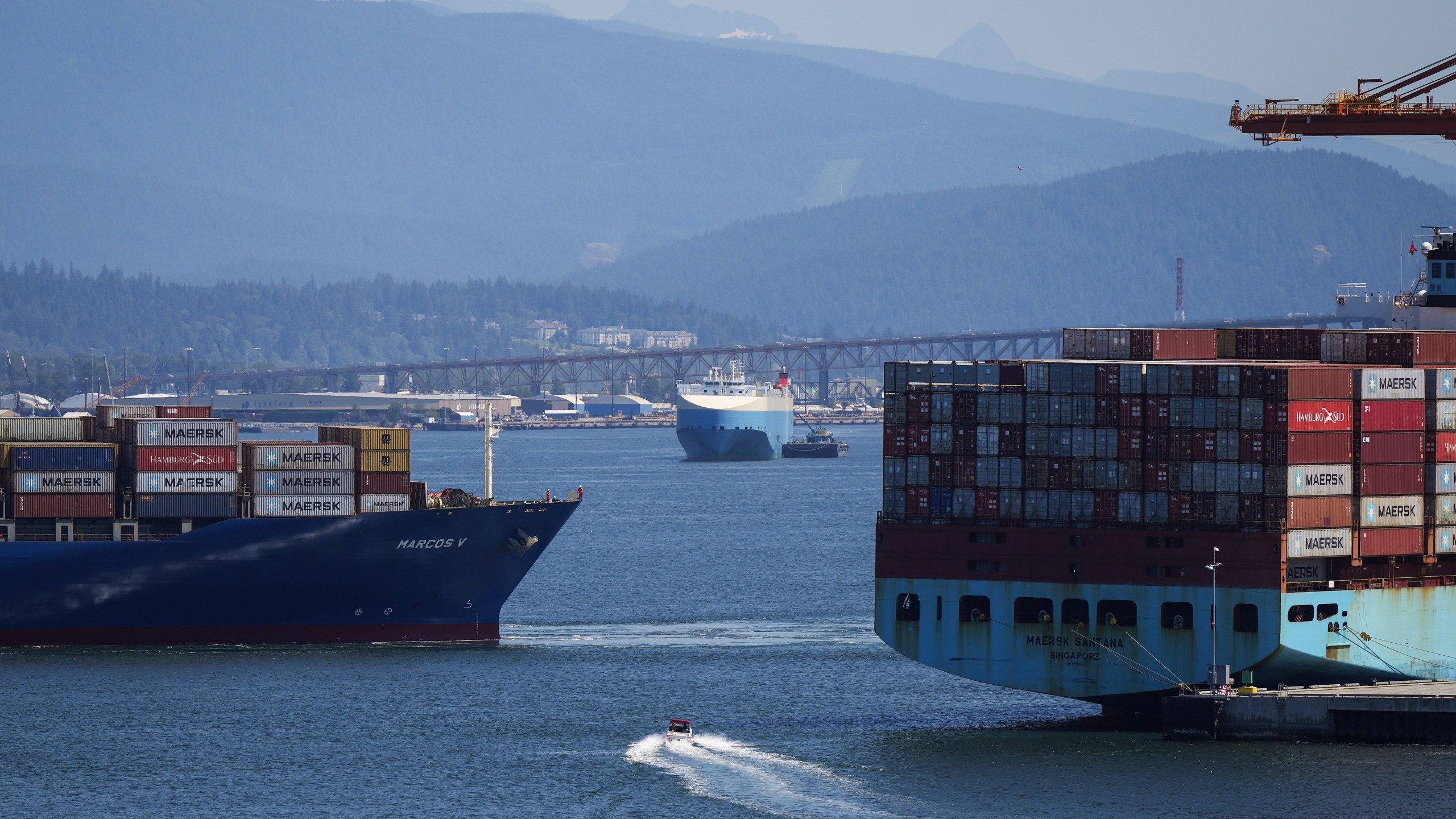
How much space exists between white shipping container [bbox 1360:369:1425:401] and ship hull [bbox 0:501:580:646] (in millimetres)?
26706

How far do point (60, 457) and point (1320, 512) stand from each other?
36.7 m

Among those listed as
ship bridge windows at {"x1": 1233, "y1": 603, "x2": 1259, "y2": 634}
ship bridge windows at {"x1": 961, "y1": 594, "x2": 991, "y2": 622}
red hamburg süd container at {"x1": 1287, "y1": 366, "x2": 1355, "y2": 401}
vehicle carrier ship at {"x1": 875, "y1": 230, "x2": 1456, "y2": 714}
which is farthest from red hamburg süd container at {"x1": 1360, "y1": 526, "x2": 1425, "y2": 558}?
ship bridge windows at {"x1": 961, "y1": 594, "x2": 991, "y2": 622}

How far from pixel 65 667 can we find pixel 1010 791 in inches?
1160

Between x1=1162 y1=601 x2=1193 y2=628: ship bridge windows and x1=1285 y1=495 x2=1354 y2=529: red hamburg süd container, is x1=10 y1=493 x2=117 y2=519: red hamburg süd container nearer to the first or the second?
x1=1162 y1=601 x2=1193 y2=628: ship bridge windows

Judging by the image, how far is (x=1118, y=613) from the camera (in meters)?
46.2

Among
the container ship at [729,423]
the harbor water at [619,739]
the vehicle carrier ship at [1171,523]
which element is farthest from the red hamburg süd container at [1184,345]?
the container ship at [729,423]

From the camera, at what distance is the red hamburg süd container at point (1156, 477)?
46156mm

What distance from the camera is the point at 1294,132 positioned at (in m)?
54.1

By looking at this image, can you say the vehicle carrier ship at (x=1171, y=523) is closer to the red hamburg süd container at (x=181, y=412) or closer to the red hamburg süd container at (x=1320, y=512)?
the red hamburg süd container at (x=1320, y=512)

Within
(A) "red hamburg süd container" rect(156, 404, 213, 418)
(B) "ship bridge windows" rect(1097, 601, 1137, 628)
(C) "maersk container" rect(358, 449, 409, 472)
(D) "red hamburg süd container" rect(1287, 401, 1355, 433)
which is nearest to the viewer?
(D) "red hamburg süd container" rect(1287, 401, 1355, 433)

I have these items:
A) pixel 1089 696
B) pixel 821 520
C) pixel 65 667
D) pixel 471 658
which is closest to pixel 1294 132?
pixel 1089 696

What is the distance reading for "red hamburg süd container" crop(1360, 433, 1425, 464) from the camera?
46375 mm

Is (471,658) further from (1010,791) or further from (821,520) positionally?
(821,520)

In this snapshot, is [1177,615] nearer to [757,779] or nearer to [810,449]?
[757,779]
